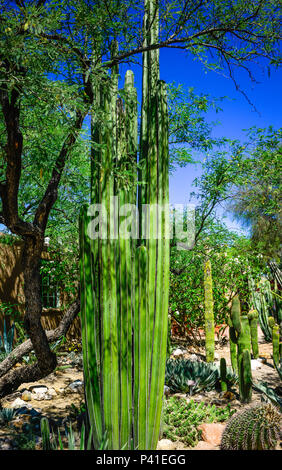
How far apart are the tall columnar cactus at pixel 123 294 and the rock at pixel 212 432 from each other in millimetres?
800

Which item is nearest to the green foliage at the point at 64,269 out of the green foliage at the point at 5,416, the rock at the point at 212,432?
the green foliage at the point at 5,416

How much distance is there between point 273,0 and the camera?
12.5 ft

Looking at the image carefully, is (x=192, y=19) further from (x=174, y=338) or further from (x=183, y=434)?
(x=174, y=338)

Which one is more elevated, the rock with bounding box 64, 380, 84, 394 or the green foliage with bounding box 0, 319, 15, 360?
the green foliage with bounding box 0, 319, 15, 360

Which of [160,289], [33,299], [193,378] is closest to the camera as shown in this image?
[160,289]

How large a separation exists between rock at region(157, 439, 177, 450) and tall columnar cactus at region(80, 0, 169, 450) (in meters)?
0.46

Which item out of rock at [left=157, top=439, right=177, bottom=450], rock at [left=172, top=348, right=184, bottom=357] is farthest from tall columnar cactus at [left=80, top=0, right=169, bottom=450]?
rock at [left=172, top=348, right=184, bottom=357]

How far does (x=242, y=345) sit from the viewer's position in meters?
4.91

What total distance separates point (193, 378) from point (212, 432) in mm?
1318

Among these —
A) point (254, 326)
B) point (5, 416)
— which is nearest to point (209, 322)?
point (254, 326)

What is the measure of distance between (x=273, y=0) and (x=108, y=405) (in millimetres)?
4045

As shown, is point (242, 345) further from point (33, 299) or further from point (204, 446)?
point (33, 299)

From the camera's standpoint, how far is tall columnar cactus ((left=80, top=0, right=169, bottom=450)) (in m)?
2.82

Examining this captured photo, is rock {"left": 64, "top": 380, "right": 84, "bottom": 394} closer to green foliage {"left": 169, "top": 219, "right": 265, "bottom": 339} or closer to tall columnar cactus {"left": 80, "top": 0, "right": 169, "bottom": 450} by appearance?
tall columnar cactus {"left": 80, "top": 0, "right": 169, "bottom": 450}
